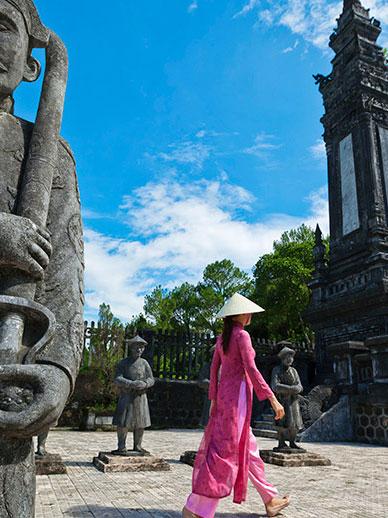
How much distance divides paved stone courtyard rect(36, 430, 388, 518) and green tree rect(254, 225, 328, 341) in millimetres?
21175

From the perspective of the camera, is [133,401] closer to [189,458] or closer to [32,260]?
[189,458]

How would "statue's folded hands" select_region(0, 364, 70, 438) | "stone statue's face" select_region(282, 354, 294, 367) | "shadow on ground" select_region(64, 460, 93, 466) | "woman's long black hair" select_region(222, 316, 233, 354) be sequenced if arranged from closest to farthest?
"statue's folded hands" select_region(0, 364, 70, 438) → "woman's long black hair" select_region(222, 316, 233, 354) → "shadow on ground" select_region(64, 460, 93, 466) → "stone statue's face" select_region(282, 354, 294, 367)

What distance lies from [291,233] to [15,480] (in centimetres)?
3330

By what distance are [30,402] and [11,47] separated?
1.86 meters

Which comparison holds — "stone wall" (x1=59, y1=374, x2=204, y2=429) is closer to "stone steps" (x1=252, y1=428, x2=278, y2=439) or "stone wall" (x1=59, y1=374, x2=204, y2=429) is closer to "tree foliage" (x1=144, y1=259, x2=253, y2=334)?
"stone steps" (x1=252, y1=428, x2=278, y2=439)

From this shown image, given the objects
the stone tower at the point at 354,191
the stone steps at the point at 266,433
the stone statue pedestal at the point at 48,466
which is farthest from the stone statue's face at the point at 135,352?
the stone tower at the point at 354,191

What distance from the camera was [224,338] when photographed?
3926 millimetres

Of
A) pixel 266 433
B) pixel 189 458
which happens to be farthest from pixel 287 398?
pixel 266 433

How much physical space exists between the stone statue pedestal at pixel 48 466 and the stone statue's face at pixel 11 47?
494 cm

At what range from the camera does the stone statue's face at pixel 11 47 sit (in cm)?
230

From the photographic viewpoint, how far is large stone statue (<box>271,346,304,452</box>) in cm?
751

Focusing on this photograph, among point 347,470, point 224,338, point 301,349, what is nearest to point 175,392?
point 301,349

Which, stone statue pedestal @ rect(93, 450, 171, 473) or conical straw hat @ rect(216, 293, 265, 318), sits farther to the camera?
stone statue pedestal @ rect(93, 450, 171, 473)

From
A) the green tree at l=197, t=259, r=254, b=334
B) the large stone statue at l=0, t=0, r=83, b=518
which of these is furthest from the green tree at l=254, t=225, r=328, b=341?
the large stone statue at l=0, t=0, r=83, b=518
